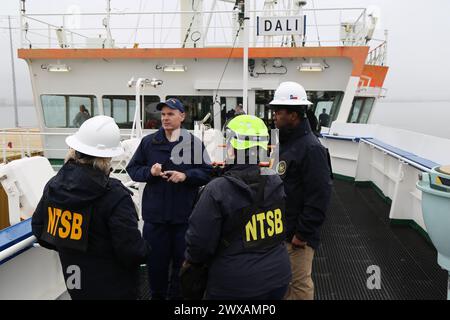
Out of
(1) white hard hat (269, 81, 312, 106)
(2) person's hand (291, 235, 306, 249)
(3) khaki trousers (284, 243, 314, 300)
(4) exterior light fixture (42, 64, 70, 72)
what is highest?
(4) exterior light fixture (42, 64, 70, 72)

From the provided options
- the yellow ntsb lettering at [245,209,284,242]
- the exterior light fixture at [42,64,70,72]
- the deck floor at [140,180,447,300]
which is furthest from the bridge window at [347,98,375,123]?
the yellow ntsb lettering at [245,209,284,242]

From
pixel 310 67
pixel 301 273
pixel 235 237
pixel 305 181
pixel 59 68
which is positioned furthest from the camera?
pixel 59 68

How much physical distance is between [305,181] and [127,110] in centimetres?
877

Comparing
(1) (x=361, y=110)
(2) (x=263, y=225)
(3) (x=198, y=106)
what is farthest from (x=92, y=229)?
(1) (x=361, y=110)

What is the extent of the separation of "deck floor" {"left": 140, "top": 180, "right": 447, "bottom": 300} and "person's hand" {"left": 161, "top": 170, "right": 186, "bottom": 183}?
1.25 meters

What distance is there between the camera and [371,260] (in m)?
4.19

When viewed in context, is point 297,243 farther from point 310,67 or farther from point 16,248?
point 310,67

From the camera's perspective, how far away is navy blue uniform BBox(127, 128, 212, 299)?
113 inches

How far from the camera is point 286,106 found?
254 centimetres

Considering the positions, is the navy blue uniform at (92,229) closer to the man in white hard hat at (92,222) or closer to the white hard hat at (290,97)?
the man in white hard hat at (92,222)

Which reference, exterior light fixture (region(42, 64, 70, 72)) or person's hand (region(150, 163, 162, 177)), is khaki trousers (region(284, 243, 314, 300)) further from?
exterior light fixture (region(42, 64, 70, 72))

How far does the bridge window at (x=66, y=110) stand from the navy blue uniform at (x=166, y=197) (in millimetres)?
8261
